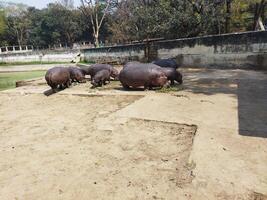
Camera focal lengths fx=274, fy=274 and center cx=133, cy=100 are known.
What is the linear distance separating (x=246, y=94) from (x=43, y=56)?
20.4 m

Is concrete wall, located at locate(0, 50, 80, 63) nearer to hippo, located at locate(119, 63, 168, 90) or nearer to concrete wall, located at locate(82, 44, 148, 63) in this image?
concrete wall, located at locate(82, 44, 148, 63)

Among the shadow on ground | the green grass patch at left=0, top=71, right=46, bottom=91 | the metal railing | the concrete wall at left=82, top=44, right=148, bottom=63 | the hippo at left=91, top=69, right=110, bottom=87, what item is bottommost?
the green grass patch at left=0, top=71, right=46, bottom=91

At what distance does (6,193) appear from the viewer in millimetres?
2797

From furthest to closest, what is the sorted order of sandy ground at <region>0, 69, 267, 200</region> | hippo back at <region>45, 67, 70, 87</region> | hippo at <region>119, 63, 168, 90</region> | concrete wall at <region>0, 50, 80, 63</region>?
concrete wall at <region>0, 50, 80, 63</region> < hippo back at <region>45, 67, 70, 87</region> < hippo at <region>119, 63, 168, 90</region> < sandy ground at <region>0, 69, 267, 200</region>

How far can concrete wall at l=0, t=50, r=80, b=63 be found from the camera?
21155 mm

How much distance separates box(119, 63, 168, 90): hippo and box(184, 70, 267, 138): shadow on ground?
0.74 metres

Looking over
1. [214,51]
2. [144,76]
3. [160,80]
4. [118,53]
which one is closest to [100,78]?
[144,76]

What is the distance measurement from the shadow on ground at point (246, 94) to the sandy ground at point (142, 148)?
0.02 meters

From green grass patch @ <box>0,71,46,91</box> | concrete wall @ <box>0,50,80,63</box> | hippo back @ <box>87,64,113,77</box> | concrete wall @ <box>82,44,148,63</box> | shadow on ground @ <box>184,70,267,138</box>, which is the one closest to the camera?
shadow on ground @ <box>184,70,267,138</box>

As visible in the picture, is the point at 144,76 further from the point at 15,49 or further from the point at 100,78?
the point at 15,49

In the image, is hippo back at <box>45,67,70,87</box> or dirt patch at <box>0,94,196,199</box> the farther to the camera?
hippo back at <box>45,67,70,87</box>

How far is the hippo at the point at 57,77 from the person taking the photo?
7.87m

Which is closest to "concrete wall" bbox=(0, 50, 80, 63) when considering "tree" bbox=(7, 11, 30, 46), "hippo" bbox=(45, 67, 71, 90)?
"hippo" bbox=(45, 67, 71, 90)

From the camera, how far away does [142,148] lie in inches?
141
